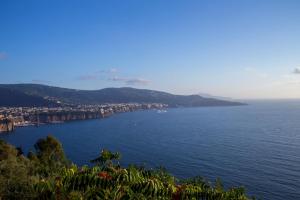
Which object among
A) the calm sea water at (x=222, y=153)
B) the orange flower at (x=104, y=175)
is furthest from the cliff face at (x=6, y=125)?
the orange flower at (x=104, y=175)

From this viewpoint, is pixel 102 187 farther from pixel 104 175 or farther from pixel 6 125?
pixel 6 125

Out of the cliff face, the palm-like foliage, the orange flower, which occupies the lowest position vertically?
the cliff face

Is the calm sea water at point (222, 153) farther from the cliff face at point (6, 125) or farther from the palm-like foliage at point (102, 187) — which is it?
the palm-like foliage at point (102, 187)

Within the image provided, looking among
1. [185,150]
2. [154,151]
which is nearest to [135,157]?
[154,151]

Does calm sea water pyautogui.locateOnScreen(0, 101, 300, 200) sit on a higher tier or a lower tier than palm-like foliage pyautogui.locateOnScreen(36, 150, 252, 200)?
lower

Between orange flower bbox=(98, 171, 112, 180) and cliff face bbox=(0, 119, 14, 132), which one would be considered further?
cliff face bbox=(0, 119, 14, 132)

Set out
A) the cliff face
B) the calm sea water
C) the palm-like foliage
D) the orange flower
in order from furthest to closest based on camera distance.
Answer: the cliff face, the calm sea water, the orange flower, the palm-like foliage

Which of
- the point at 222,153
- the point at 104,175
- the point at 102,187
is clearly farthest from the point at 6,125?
the point at 102,187

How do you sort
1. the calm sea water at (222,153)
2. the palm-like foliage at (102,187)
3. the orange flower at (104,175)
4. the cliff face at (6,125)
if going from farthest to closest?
the cliff face at (6,125) → the calm sea water at (222,153) → the orange flower at (104,175) → the palm-like foliage at (102,187)

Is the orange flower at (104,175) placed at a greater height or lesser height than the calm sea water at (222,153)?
greater

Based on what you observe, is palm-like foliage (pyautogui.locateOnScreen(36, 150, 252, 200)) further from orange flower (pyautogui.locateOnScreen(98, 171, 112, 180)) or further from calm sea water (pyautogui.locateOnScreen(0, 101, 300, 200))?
calm sea water (pyautogui.locateOnScreen(0, 101, 300, 200))

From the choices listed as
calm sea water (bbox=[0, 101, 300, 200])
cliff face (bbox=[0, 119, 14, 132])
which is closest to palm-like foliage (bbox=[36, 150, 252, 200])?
calm sea water (bbox=[0, 101, 300, 200])

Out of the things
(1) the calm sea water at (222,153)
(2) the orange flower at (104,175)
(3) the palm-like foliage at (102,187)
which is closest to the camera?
(3) the palm-like foliage at (102,187)
